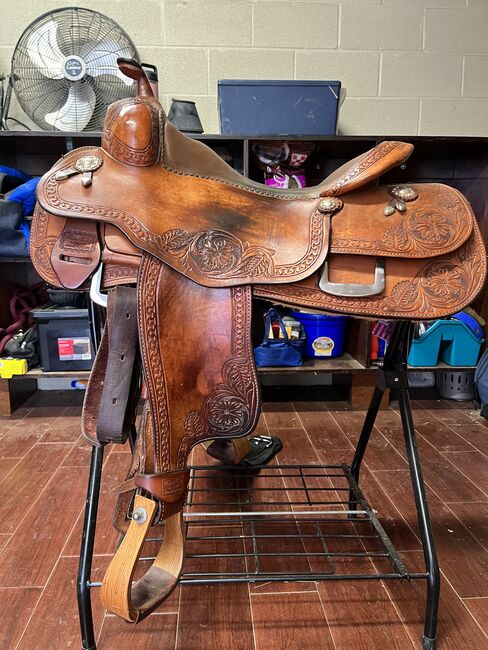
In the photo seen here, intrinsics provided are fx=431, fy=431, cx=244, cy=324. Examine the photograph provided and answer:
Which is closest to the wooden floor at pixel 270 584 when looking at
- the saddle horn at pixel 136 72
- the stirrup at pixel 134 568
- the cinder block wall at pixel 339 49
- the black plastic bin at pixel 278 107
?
the stirrup at pixel 134 568

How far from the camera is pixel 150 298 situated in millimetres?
796

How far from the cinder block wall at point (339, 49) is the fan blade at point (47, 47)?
1.05 feet

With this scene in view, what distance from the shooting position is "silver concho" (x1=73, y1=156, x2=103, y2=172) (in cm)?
86

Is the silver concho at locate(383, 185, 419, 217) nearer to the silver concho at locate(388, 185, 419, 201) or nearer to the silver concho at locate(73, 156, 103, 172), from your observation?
the silver concho at locate(388, 185, 419, 201)

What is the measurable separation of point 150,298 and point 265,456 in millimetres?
1115

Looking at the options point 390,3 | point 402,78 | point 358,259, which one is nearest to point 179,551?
point 358,259

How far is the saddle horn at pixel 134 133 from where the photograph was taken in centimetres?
85

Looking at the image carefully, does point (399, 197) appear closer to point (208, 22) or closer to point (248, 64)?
point (248, 64)

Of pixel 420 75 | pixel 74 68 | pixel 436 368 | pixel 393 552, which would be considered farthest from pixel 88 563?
pixel 420 75

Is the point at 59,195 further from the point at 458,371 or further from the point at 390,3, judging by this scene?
the point at 390,3

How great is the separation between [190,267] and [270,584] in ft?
2.80

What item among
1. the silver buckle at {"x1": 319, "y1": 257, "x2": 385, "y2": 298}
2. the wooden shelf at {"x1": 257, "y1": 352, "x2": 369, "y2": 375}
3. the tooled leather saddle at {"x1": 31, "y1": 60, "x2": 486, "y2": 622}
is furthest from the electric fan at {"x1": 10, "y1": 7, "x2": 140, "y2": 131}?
the silver buckle at {"x1": 319, "y1": 257, "x2": 385, "y2": 298}

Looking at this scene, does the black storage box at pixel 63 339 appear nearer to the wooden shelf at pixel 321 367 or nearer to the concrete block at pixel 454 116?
the wooden shelf at pixel 321 367

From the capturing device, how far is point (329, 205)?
0.88m
